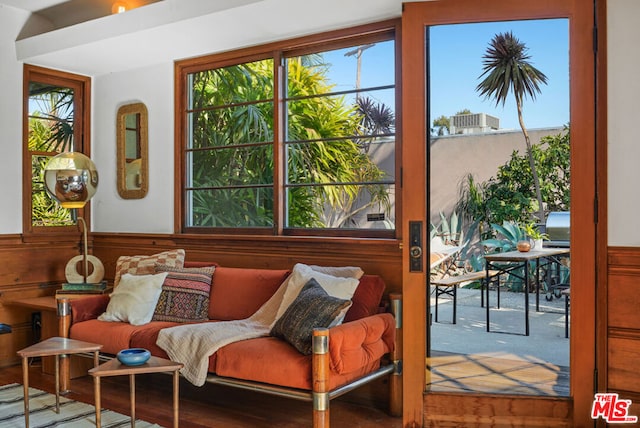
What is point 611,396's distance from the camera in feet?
10.3

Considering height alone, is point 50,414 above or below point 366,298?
below

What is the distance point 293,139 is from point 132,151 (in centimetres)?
168

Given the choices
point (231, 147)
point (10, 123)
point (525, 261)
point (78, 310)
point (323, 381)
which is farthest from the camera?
point (10, 123)

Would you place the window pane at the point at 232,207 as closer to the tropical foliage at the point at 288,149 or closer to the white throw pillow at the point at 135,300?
the tropical foliage at the point at 288,149

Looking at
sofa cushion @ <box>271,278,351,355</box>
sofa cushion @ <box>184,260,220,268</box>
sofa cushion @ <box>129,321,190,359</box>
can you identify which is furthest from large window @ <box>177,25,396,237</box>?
sofa cushion @ <box>129,321,190,359</box>

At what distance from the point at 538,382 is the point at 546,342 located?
0.73 feet

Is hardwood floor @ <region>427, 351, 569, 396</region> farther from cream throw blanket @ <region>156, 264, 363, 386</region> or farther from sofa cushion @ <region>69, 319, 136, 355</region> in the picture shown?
sofa cushion @ <region>69, 319, 136, 355</region>

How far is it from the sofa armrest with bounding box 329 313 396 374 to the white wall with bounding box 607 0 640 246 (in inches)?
51.4

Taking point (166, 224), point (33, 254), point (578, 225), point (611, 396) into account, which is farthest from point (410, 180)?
point (33, 254)

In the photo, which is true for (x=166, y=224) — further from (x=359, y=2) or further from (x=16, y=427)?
(x=359, y=2)

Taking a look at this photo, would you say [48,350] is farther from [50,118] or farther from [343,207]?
[50,118]

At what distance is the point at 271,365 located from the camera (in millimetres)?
3262

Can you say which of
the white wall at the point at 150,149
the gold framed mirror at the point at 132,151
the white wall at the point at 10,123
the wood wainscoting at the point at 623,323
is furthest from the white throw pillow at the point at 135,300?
the wood wainscoting at the point at 623,323

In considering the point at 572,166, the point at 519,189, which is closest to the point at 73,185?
the point at 519,189
